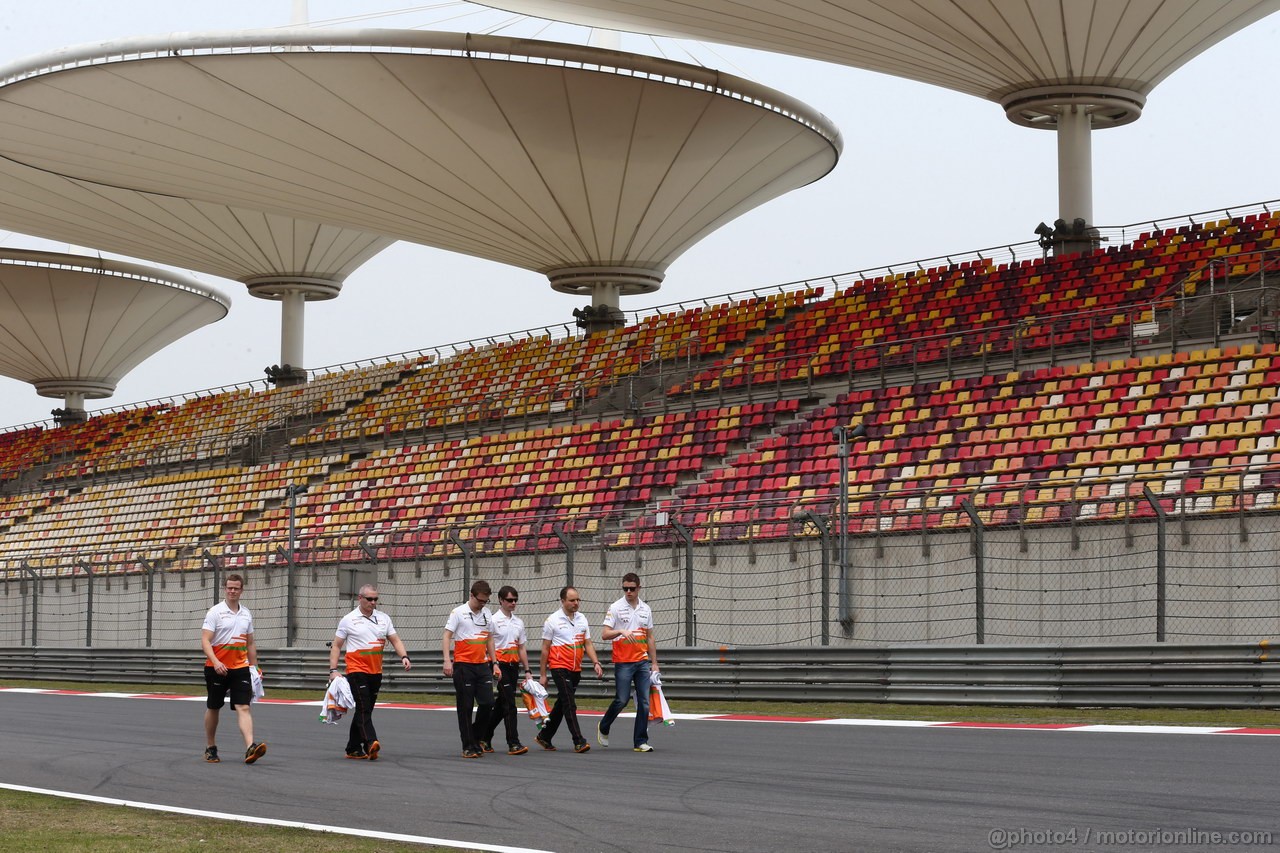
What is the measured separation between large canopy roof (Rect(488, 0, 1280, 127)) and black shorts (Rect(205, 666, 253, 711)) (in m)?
20.8

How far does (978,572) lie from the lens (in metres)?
18.1

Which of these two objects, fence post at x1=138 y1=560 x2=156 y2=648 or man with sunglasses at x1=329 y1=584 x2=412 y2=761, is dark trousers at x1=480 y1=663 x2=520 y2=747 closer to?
man with sunglasses at x1=329 y1=584 x2=412 y2=761

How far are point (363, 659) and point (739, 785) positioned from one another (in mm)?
4151

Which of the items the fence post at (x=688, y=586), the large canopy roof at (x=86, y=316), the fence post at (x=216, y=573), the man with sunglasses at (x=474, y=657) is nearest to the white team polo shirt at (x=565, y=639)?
the man with sunglasses at (x=474, y=657)

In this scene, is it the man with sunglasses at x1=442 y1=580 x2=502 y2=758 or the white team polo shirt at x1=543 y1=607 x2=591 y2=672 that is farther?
the white team polo shirt at x1=543 y1=607 x2=591 y2=672

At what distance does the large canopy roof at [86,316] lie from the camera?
6009cm

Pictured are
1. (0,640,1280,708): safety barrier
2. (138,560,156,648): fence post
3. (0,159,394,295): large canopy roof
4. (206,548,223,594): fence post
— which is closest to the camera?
(0,640,1280,708): safety barrier

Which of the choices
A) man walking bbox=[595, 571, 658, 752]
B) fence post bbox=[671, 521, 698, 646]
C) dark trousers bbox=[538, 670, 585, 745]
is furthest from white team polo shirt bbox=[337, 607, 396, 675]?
fence post bbox=[671, 521, 698, 646]

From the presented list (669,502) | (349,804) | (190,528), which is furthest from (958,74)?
(349,804)

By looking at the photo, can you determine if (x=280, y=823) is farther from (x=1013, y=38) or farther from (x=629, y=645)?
(x=1013, y=38)

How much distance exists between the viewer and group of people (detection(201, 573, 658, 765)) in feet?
44.7

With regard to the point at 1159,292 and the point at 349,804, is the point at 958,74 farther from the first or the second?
the point at 349,804

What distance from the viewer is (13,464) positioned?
5462 cm

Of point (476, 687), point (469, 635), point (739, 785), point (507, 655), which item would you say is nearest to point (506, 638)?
point (507, 655)
